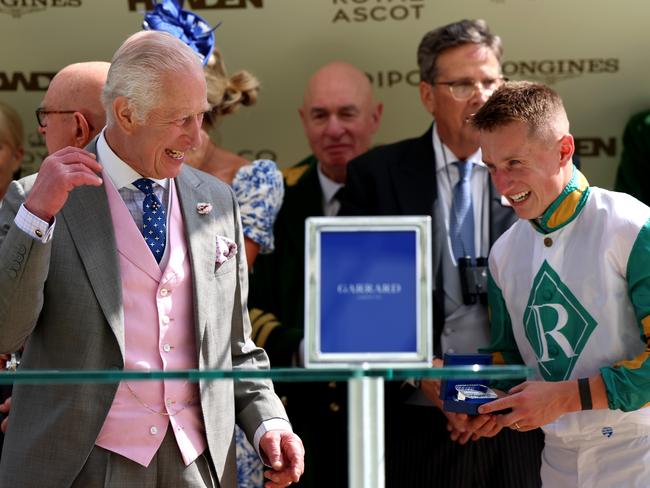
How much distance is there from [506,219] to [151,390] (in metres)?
1.64

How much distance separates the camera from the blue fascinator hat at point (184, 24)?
4125 millimetres

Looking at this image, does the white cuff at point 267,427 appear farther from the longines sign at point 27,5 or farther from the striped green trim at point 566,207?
the longines sign at point 27,5

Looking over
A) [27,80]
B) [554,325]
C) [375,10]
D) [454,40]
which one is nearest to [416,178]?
[454,40]

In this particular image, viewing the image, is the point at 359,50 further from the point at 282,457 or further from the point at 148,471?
the point at 148,471

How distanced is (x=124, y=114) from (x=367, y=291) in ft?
2.98

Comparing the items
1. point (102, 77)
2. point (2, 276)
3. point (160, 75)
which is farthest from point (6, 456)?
point (102, 77)

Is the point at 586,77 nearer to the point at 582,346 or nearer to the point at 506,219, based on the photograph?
the point at 506,219

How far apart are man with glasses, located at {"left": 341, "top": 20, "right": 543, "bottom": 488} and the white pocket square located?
0.94 meters

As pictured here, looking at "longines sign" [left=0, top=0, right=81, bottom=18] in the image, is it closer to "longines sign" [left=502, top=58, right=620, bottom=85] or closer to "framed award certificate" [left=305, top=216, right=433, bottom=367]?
"longines sign" [left=502, top=58, right=620, bottom=85]

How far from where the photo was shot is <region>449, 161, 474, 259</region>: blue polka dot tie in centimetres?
407

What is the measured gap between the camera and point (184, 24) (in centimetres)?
421

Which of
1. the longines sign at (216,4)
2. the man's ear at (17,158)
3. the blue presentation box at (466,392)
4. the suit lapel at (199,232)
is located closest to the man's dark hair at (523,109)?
the blue presentation box at (466,392)

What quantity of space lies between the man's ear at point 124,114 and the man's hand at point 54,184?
0.26 meters

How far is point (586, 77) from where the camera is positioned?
5.12 metres
